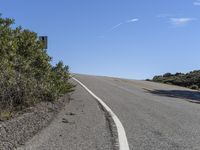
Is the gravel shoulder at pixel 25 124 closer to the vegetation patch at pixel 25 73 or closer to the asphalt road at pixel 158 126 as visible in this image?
the vegetation patch at pixel 25 73

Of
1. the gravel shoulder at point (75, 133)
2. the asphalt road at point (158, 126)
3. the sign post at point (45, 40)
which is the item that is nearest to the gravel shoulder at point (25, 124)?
the gravel shoulder at point (75, 133)

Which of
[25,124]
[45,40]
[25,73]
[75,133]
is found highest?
[45,40]

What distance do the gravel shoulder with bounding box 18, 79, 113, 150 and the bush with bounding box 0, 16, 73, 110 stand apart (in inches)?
38.7

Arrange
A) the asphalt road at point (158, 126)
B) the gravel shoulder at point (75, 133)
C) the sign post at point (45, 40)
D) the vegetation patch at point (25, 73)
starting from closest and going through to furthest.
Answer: the gravel shoulder at point (75, 133) < the asphalt road at point (158, 126) < the vegetation patch at point (25, 73) < the sign post at point (45, 40)

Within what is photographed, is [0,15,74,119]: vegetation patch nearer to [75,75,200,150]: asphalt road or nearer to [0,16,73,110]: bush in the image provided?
[0,16,73,110]: bush

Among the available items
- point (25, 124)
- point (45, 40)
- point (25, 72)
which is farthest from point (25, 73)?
point (45, 40)

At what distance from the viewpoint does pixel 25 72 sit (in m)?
14.0

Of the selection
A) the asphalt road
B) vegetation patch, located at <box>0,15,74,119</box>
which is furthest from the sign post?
the asphalt road

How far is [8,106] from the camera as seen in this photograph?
38.0 ft

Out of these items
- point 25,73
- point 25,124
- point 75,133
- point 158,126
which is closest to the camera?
point 75,133

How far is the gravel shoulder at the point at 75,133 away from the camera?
337 inches

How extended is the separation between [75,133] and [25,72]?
4.65 m

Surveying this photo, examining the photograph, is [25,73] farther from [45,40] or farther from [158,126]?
[45,40]

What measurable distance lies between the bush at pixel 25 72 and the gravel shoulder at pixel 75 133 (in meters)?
0.98
